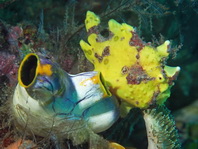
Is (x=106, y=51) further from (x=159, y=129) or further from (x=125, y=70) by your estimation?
(x=159, y=129)

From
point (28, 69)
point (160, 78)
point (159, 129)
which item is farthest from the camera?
point (159, 129)

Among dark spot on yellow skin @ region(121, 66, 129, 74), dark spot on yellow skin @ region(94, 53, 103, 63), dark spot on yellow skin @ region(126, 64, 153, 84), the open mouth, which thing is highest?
the open mouth

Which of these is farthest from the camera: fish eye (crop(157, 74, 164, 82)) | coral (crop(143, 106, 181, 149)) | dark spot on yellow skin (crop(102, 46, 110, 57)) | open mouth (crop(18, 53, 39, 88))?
coral (crop(143, 106, 181, 149))

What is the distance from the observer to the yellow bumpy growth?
1.66m

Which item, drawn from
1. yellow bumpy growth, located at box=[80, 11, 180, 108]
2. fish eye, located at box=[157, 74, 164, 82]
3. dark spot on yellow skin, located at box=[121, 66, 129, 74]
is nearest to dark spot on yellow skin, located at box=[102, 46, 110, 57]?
yellow bumpy growth, located at box=[80, 11, 180, 108]

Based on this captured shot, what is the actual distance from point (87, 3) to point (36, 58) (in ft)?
8.65

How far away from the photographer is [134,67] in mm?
1688

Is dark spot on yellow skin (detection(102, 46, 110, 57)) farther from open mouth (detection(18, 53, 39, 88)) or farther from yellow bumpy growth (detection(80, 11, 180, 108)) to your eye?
open mouth (detection(18, 53, 39, 88))

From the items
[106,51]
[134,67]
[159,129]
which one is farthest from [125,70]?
[159,129]

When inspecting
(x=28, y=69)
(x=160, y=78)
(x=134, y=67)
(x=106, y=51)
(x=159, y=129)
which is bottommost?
(x=159, y=129)

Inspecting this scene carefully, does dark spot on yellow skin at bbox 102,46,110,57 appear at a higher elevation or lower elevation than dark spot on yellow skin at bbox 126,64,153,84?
higher

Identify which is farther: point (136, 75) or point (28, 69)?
point (136, 75)

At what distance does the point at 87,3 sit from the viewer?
3701 millimetres

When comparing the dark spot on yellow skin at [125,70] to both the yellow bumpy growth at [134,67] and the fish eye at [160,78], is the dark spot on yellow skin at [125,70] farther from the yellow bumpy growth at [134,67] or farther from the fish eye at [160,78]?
the fish eye at [160,78]
